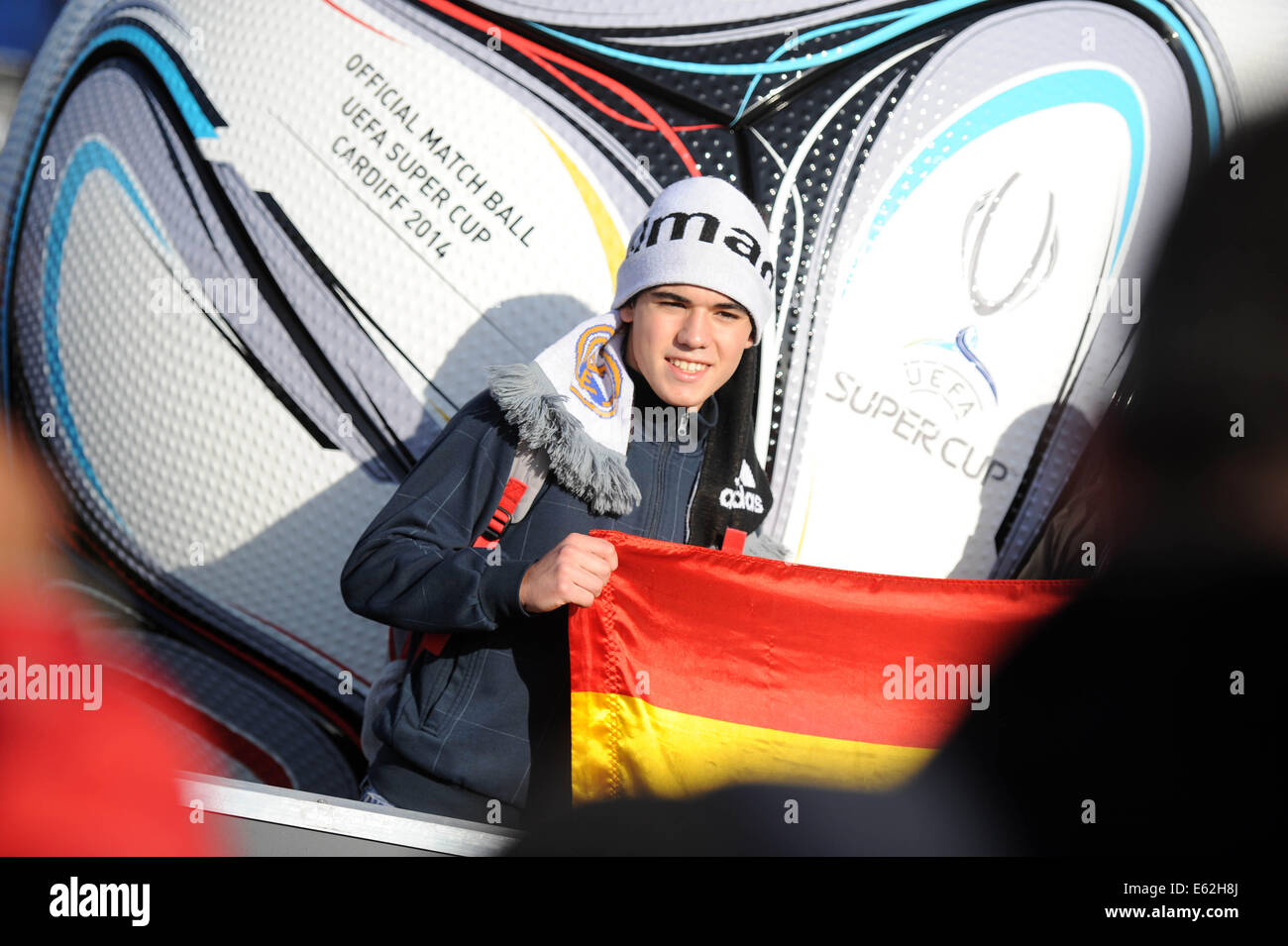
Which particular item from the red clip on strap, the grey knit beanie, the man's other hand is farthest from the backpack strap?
the grey knit beanie

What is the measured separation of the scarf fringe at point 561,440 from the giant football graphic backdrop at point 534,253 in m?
0.69

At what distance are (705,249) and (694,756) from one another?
3.37 ft

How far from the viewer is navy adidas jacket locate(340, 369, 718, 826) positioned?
6.31 ft

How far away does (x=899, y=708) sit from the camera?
2.21 metres

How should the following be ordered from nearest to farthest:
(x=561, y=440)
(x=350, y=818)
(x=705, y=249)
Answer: (x=350, y=818) → (x=561, y=440) → (x=705, y=249)

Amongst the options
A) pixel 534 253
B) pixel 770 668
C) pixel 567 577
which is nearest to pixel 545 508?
pixel 567 577

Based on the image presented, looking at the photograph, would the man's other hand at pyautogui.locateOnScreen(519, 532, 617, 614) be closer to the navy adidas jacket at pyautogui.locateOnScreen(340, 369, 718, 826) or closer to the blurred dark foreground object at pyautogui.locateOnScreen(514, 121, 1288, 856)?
the navy adidas jacket at pyautogui.locateOnScreen(340, 369, 718, 826)

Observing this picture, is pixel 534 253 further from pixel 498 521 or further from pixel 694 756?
pixel 694 756

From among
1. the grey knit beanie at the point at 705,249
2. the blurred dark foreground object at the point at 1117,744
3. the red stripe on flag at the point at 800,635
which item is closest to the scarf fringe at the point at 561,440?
the red stripe on flag at the point at 800,635

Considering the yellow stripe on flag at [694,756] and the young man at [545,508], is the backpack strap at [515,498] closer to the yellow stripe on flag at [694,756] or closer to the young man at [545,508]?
the young man at [545,508]

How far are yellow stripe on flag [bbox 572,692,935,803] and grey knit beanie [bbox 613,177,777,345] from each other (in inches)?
33.2

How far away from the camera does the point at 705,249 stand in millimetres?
2150
